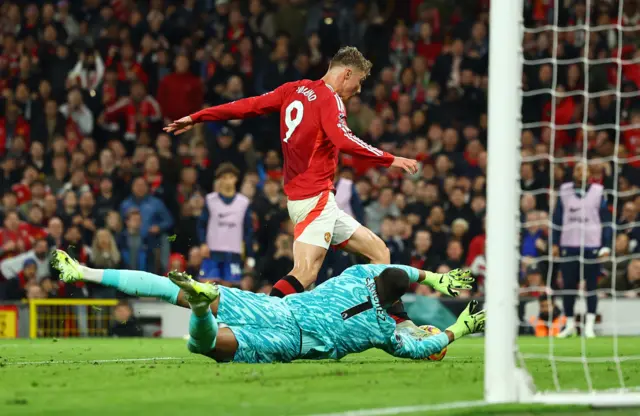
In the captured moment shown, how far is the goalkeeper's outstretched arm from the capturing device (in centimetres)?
721

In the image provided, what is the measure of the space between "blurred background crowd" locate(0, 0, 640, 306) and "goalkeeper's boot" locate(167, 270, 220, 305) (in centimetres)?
712

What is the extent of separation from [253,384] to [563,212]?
7822 mm

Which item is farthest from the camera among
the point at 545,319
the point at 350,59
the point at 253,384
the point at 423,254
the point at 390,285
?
the point at 423,254

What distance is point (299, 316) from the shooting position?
699 centimetres

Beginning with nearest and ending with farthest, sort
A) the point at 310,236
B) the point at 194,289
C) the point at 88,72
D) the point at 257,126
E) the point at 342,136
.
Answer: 1. the point at 194,289
2. the point at 342,136
3. the point at 310,236
4. the point at 257,126
5. the point at 88,72

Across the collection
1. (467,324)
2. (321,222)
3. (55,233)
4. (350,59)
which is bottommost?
(467,324)

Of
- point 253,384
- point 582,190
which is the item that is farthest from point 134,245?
point 253,384

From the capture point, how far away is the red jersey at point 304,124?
8.93 metres

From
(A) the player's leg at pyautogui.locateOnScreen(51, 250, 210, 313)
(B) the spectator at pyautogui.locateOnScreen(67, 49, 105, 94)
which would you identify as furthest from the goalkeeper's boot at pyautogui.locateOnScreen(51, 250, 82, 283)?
(B) the spectator at pyautogui.locateOnScreen(67, 49, 105, 94)

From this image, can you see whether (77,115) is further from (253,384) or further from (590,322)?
(253,384)

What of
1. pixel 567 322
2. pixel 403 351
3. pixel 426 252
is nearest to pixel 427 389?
pixel 403 351

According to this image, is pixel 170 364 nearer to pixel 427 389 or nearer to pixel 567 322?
pixel 427 389

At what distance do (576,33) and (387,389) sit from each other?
1236 centimetres

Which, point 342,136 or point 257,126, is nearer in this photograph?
point 342,136
